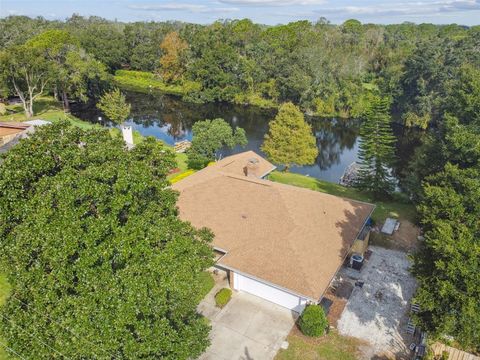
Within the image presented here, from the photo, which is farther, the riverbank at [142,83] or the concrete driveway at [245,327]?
the riverbank at [142,83]

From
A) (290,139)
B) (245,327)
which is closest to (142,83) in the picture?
(290,139)

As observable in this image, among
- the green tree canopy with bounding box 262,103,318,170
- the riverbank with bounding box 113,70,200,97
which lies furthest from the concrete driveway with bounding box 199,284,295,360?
the riverbank with bounding box 113,70,200,97

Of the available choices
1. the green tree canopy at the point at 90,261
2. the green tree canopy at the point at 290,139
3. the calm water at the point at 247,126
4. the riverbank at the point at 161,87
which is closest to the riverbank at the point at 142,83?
the riverbank at the point at 161,87

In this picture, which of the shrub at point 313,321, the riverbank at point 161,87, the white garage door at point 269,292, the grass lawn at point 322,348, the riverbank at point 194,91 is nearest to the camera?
the grass lawn at point 322,348

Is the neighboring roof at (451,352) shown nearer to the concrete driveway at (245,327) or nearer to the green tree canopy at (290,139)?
the concrete driveway at (245,327)

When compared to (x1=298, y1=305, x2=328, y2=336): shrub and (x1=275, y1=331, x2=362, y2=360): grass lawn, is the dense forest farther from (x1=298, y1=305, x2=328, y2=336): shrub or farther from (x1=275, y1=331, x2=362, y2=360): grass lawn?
(x1=298, y1=305, x2=328, y2=336): shrub

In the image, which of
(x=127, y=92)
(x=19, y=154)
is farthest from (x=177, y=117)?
(x=19, y=154)
